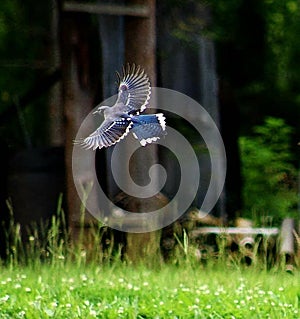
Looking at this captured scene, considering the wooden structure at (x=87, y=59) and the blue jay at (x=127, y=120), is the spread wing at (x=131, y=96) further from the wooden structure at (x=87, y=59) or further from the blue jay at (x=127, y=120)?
the wooden structure at (x=87, y=59)

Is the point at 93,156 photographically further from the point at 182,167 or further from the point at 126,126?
the point at 126,126

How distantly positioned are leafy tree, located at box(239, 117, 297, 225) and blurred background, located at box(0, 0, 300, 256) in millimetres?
12

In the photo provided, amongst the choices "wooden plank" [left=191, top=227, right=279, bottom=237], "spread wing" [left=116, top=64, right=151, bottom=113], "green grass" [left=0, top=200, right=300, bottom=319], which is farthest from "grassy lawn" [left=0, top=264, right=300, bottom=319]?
"spread wing" [left=116, top=64, right=151, bottom=113]

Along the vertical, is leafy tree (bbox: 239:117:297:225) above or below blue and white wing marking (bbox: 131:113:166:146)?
below

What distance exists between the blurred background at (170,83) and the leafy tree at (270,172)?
0.01 meters

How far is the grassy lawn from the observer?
5.25 meters

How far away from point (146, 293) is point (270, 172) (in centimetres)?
357

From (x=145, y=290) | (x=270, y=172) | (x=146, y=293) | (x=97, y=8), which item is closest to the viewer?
(x=146, y=293)

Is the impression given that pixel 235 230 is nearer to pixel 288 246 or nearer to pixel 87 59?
pixel 288 246

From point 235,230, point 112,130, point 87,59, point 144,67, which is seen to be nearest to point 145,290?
point 112,130

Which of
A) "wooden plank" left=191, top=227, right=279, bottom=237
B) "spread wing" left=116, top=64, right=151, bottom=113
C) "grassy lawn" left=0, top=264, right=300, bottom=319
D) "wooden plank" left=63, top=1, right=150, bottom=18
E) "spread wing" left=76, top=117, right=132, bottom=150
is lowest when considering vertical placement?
"grassy lawn" left=0, top=264, right=300, bottom=319

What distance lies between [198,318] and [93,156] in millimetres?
3304

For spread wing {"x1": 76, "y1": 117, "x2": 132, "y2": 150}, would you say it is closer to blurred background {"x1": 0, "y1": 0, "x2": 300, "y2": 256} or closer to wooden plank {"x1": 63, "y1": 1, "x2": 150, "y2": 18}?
blurred background {"x1": 0, "y1": 0, "x2": 300, "y2": 256}

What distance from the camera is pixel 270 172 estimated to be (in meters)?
9.05
